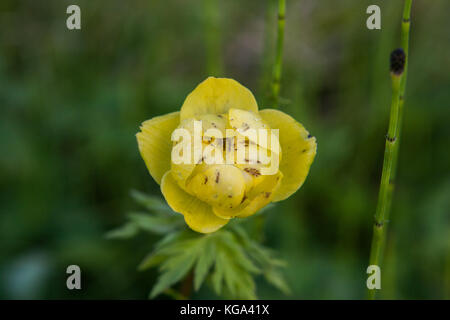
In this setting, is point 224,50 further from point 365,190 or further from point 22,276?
point 22,276

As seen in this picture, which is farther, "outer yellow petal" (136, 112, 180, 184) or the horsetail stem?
"outer yellow petal" (136, 112, 180, 184)

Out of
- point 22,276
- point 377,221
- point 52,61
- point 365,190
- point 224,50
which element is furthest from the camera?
point 224,50

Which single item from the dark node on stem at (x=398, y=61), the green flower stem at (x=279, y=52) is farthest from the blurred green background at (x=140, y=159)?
the dark node on stem at (x=398, y=61)

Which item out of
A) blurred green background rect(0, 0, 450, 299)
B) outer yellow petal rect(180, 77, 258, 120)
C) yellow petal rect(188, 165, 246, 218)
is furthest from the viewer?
blurred green background rect(0, 0, 450, 299)

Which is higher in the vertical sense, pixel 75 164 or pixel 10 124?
pixel 10 124

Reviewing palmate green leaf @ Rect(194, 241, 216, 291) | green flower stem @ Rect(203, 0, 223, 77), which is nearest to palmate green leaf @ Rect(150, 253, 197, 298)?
palmate green leaf @ Rect(194, 241, 216, 291)

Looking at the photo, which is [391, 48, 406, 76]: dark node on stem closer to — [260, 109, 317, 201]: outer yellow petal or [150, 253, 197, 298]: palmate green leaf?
[260, 109, 317, 201]: outer yellow petal

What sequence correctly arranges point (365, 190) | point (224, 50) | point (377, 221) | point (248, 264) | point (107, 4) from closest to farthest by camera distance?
point (377, 221)
point (248, 264)
point (365, 190)
point (107, 4)
point (224, 50)

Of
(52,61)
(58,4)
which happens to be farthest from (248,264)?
(58,4)
